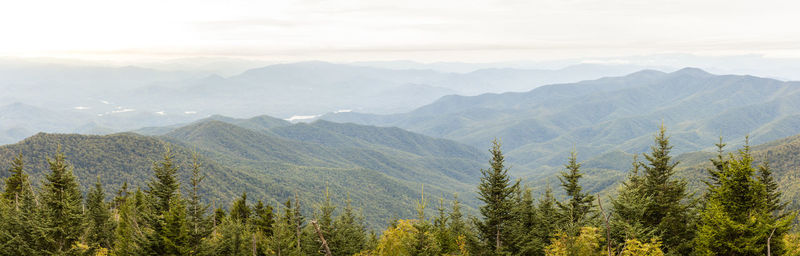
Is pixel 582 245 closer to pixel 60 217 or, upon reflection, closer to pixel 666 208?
pixel 666 208

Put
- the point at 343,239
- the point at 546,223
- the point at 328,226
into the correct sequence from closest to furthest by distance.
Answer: the point at 546,223 < the point at 328,226 < the point at 343,239

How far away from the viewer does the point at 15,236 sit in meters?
41.4

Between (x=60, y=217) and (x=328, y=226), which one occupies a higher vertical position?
(x=60, y=217)

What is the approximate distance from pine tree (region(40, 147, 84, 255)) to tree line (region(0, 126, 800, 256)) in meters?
0.09

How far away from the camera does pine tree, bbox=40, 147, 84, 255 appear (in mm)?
39938

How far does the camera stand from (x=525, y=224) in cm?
4506

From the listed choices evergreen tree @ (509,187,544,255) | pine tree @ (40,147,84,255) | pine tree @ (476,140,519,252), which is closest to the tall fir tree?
evergreen tree @ (509,187,544,255)

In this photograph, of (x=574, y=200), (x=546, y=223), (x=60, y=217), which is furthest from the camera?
(x=546, y=223)

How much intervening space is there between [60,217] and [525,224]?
42.0m

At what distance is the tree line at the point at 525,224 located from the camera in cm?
3044

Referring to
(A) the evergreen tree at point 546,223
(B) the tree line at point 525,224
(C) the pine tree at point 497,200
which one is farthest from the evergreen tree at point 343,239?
(A) the evergreen tree at point 546,223

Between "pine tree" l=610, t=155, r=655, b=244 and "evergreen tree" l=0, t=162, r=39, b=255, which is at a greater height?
"pine tree" l=610, t=155, r=655, b=244

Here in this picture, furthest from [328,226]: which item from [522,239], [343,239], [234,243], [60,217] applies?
[60,217]

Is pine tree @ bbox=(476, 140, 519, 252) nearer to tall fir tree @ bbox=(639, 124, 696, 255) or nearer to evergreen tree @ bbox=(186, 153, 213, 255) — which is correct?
tall fir tree @ bbox=(639, 124, 696, 255)
